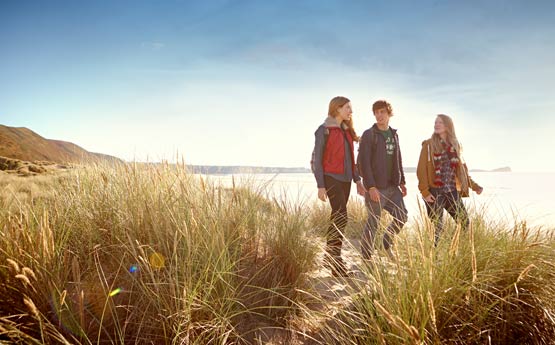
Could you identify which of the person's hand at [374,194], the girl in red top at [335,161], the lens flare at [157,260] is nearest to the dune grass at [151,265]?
the lens flare at [157,260]

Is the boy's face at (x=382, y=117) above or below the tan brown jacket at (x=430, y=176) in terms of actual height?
above

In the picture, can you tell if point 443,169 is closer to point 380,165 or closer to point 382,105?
point 380,165

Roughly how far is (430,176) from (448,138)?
57 centimetres

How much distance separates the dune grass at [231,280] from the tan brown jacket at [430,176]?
1352mm

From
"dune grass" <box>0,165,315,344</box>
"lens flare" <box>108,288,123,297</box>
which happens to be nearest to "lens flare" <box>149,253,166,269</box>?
"dune grass" <box>0,165,315,344</box>

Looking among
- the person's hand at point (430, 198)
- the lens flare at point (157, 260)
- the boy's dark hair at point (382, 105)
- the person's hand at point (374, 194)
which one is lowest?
the lens flare at point (157, 260)

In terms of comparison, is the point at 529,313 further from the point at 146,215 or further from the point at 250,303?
the point at 146,215

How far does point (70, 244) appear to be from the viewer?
9.09 ft

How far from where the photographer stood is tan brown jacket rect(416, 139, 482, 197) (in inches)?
171

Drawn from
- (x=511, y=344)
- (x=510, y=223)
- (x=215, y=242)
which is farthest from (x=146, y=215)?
(x=510, y=223)

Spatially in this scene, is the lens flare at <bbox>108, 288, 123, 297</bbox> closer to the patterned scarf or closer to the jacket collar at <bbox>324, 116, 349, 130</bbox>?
the jacket collar at <bbox>324, 116, 349, 130</bbox>

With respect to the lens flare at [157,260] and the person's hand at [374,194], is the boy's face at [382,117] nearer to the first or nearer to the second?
the person's hand at [374,194]

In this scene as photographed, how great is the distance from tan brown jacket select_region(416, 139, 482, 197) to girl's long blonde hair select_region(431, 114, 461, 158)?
6 cm

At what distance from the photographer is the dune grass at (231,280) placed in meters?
1.82
